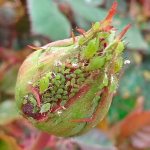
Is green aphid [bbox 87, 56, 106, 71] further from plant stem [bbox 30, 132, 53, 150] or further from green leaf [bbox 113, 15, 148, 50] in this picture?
green leaf [bbox 113, 15, 148, 50]

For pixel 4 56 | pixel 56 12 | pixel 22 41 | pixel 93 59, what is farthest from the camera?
pixel 22 41

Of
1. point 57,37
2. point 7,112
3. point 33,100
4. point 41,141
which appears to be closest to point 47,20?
point 57,37

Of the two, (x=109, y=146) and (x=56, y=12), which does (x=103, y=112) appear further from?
(x=56, y=12)

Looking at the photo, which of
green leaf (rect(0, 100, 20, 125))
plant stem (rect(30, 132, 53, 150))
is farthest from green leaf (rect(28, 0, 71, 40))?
plant stem (rect(30, 132, 53, 150))

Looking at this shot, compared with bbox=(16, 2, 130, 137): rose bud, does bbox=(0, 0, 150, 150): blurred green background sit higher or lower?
lower

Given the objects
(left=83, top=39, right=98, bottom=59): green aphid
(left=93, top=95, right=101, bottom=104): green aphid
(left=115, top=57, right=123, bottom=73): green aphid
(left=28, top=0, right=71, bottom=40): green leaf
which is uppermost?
(left=83, top=39, right=98, bottom=59): green aphid

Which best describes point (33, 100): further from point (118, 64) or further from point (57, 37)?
point (57, 37)

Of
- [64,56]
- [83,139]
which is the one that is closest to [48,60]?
[64,56]

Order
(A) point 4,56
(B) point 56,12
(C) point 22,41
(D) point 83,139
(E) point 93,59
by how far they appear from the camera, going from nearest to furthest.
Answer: (E) point 93,59, (D) point 83,139, (B) point 56,12, (A) point 4,56, (C) point 22,41
